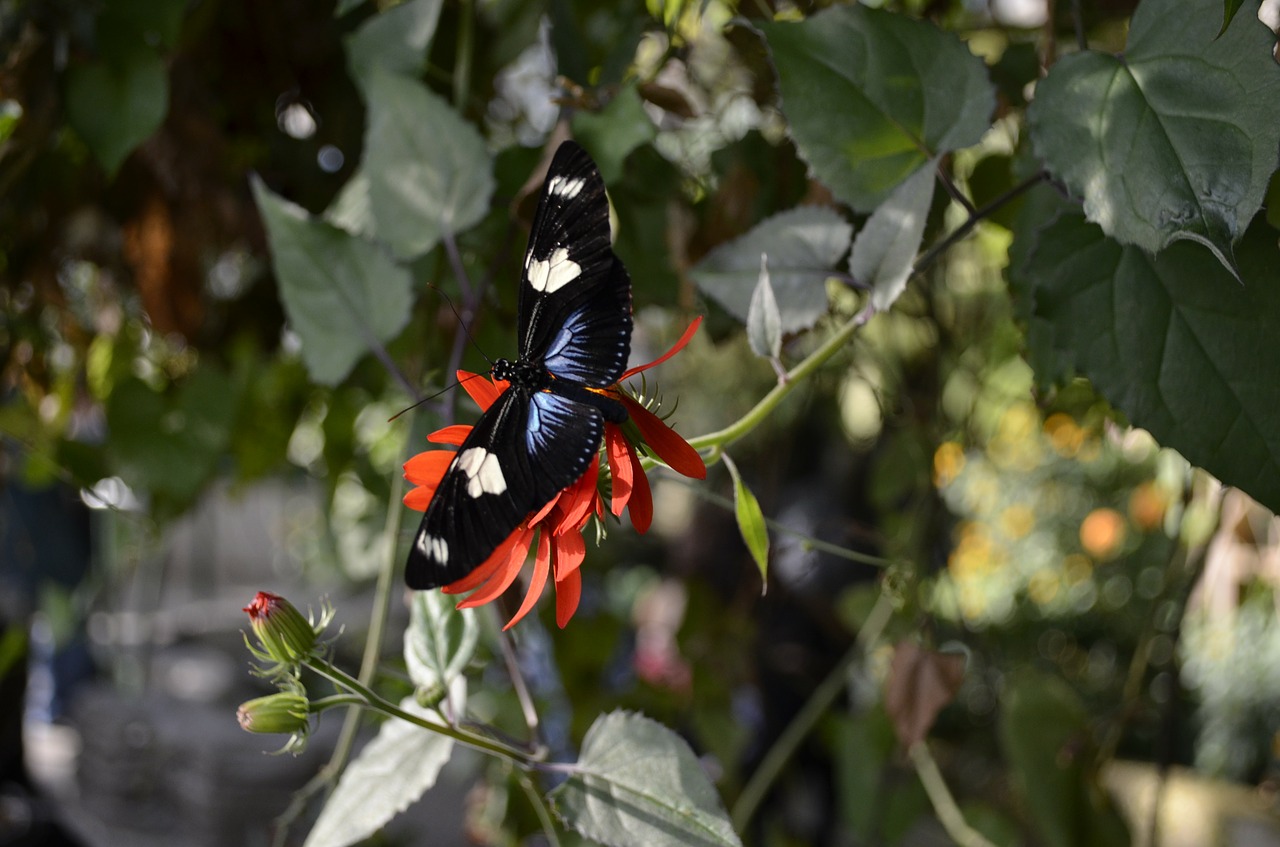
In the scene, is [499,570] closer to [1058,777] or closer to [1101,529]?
[1058,777]

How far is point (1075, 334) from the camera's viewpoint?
0.89 ft

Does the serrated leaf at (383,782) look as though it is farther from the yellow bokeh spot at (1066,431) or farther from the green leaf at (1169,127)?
the yellow bokeh spot at (1066,431)

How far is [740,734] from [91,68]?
613 millimetres

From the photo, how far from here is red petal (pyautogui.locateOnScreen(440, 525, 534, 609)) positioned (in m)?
0.22

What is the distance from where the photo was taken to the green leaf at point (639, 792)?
0.26 meters

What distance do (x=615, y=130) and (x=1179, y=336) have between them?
0.64ft

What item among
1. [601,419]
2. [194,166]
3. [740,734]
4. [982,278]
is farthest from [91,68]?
[982,278]

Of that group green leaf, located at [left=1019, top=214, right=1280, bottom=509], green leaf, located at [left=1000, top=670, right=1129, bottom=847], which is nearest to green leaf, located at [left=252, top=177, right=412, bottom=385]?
green leaf, located at [left=1019, top=214, right=1280, bottom=509]

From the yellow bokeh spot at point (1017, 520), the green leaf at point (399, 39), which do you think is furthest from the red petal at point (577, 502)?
the yellow bokeh spot at point (1017, 520)

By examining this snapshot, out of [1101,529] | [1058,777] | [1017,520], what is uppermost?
[1058,777]

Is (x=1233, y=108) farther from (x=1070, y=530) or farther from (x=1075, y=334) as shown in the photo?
(x=1070, y=530)

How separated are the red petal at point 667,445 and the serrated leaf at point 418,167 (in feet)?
0.53

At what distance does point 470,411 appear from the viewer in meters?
0.37

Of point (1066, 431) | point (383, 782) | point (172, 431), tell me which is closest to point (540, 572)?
point (383, 782)
